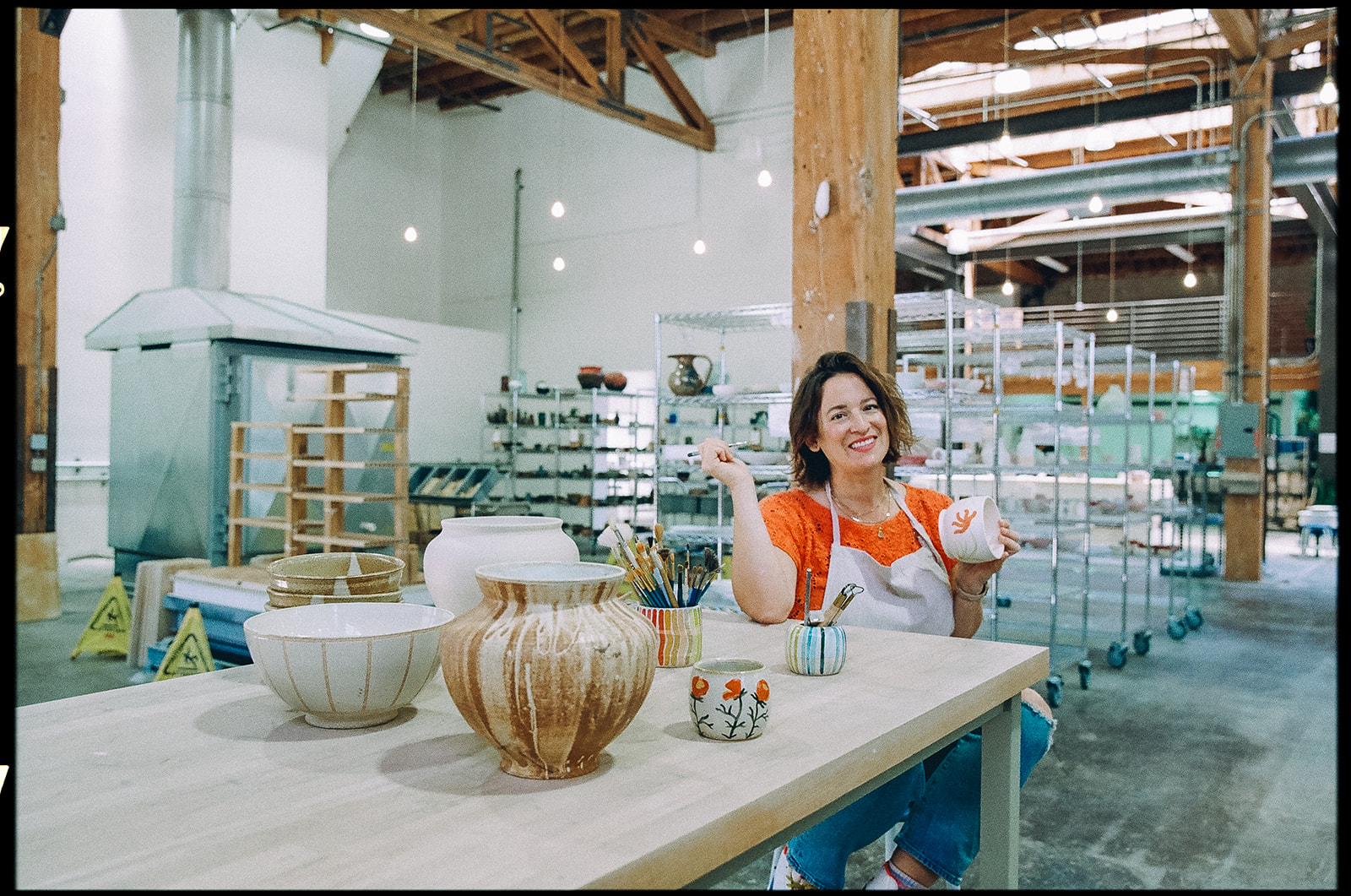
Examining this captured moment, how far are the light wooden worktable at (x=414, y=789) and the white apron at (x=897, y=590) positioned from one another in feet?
1.98

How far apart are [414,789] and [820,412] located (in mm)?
1402

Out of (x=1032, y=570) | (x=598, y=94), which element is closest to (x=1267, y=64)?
(x=1032, y=570)

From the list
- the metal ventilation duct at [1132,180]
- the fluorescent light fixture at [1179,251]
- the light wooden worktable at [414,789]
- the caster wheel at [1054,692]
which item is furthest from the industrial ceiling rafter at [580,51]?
the fluorescent light fixture at [1179,251]

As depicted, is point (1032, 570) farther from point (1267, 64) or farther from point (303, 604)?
point (303, 604)

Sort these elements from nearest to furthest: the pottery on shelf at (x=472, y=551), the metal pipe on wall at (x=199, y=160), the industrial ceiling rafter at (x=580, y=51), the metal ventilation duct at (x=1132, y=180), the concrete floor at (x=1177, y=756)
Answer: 1. the pottery on shelf at (x=472, y=551)
2. the concrete floor at (x=1177, y=756)
3. the metal pipe on wall at (x=199, y=160)
4. the metal ventilation duct at (x=1132, y=180)
5. the industrial ceiling rafter at (x=580, y=51)

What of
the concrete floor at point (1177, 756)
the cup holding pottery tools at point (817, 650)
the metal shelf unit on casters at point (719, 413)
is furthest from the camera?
the metal shelf unit on casters at point (719, 413)

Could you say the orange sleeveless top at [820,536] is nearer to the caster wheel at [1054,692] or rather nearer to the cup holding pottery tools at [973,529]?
the cup holding pottery tools at [973,529]

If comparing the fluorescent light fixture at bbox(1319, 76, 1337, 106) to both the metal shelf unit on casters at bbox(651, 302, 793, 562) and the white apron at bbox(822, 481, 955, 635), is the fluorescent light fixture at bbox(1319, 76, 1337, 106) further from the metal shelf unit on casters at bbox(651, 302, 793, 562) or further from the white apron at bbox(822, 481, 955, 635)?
the white apron at bbox(822, 481, 955, 635)

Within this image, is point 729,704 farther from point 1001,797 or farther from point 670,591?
point 1001,797

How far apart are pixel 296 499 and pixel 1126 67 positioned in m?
8.81

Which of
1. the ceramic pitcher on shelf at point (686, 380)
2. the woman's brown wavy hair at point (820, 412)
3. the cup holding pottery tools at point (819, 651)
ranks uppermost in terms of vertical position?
the ceramic pitcher on shelf at point (686, 380)

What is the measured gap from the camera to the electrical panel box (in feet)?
26.3

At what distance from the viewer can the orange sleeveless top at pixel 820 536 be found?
6.63 ft

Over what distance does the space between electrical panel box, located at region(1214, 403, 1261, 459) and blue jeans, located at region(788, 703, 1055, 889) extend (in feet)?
24.6
